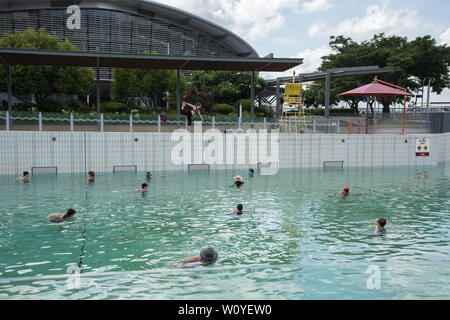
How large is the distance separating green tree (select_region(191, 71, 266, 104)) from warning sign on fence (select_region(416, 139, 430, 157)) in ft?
66.2

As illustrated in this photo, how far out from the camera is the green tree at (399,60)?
43938mm

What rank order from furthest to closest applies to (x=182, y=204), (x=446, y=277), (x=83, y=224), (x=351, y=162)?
(x=351, y=162)
(x=182, y=204)
(x=83, y=224)
(x=446, y=277)

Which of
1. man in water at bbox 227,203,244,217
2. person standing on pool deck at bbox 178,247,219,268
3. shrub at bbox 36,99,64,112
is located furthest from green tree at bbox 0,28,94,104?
person standing on pool deck at bbox 178,247,219,268

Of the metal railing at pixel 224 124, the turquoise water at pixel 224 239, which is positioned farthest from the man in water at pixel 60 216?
the metal railing at pixel 224 124

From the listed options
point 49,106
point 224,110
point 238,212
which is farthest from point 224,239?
point 49,106

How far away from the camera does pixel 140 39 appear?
2437 inches

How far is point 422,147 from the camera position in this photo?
2530cm

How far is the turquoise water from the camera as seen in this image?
615 cm

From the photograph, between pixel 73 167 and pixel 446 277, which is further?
pixel 73 167

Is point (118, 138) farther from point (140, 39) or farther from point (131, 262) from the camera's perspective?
point (140, 39)

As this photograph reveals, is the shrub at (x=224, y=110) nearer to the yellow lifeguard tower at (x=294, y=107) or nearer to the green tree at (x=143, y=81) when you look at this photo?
the yellow lifeguard tower at (x=294, y=107)

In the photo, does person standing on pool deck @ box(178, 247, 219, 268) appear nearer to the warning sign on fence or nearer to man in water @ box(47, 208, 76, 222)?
man in water @ box(47, 208, 76, 222)
